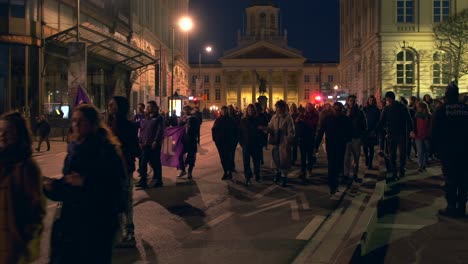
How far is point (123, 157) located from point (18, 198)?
4.14 ft

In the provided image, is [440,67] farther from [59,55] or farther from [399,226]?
[399,226]

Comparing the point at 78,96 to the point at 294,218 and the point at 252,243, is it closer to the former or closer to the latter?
the point at 252,243

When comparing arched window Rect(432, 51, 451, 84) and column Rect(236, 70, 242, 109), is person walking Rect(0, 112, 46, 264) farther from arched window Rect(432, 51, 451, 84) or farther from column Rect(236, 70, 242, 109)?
column Rect(236, 70, 242, 109)

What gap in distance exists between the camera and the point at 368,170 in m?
14.5

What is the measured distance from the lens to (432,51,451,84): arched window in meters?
51.8

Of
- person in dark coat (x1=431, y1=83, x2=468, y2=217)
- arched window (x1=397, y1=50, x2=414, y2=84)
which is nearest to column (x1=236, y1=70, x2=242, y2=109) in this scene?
arched window (x1=397, y1=50, x2=414, y2=84)

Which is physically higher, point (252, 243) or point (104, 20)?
point (104, 20)

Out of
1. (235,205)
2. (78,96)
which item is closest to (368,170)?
(235,205)

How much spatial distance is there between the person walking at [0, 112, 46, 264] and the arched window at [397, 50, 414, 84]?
5643 cm

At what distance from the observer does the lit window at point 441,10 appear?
5703 centimetres

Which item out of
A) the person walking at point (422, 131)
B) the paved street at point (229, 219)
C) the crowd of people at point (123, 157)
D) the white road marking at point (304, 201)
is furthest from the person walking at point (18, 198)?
the person walking at point (422, 131)

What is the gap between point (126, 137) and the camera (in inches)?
304

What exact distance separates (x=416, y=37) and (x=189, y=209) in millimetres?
52240

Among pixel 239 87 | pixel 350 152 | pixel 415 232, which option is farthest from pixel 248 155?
pixel 239 87
